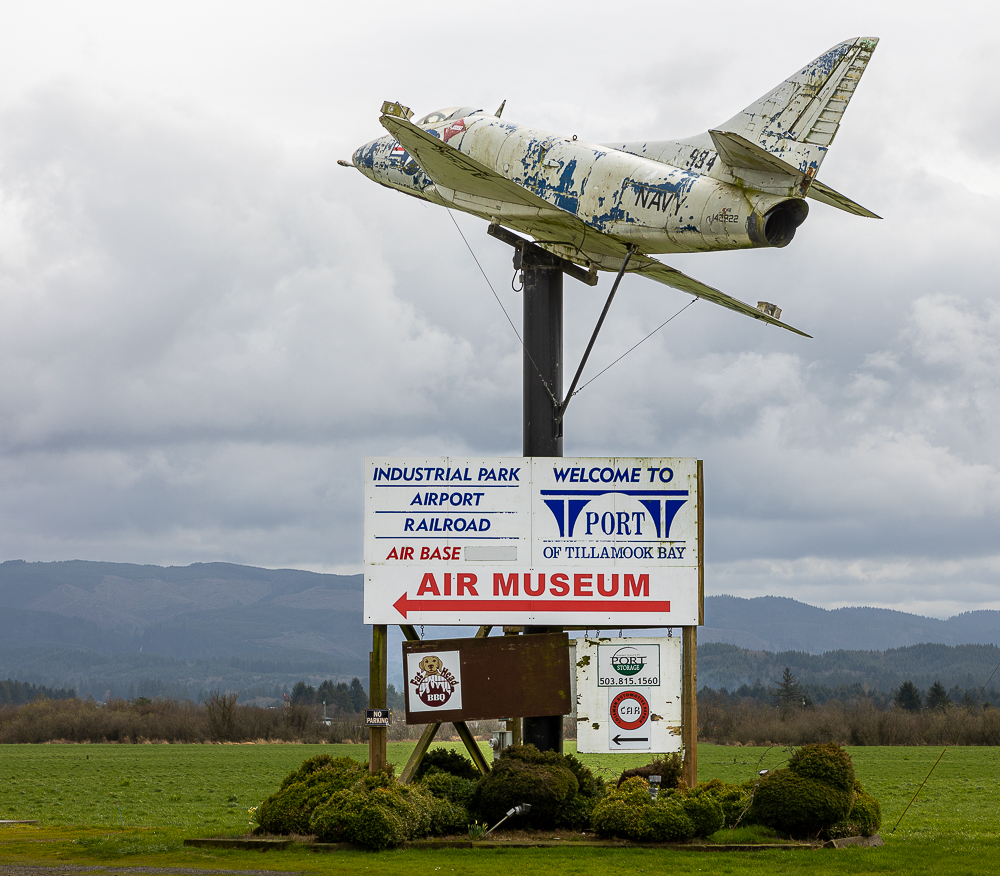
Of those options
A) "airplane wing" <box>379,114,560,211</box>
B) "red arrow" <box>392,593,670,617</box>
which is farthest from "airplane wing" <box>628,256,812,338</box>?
"red arrow" <box>392,593,670,617</box>

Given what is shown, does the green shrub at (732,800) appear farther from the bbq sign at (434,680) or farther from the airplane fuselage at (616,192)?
the airplane fuselage at (616,192)

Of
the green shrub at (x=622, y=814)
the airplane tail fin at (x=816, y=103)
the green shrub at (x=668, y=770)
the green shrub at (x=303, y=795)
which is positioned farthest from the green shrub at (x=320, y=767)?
the airplane tail fin at (x=816, y=103)

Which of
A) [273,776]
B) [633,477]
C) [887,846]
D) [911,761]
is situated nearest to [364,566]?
[633,477]

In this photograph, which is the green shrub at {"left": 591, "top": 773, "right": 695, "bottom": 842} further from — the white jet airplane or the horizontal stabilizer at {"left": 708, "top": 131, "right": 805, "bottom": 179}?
the horizontal stabilizer at {"left": 708, "top": 131, "right": 805, "bottom": 179}

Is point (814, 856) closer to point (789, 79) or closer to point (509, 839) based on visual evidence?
point (509, 839)

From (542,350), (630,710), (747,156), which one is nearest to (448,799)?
(630,710)

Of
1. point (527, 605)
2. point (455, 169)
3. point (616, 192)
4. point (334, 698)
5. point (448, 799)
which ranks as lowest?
point (334, 698)

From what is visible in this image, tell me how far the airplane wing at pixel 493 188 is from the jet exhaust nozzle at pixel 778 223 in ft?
8.32

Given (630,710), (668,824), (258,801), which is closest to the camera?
(668,824)

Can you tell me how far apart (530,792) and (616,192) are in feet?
30.0

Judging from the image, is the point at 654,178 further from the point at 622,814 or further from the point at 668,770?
the point at 622,814

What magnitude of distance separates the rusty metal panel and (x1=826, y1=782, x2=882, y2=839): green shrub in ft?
14.0

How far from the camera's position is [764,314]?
830 inches

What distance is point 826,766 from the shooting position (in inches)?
687
